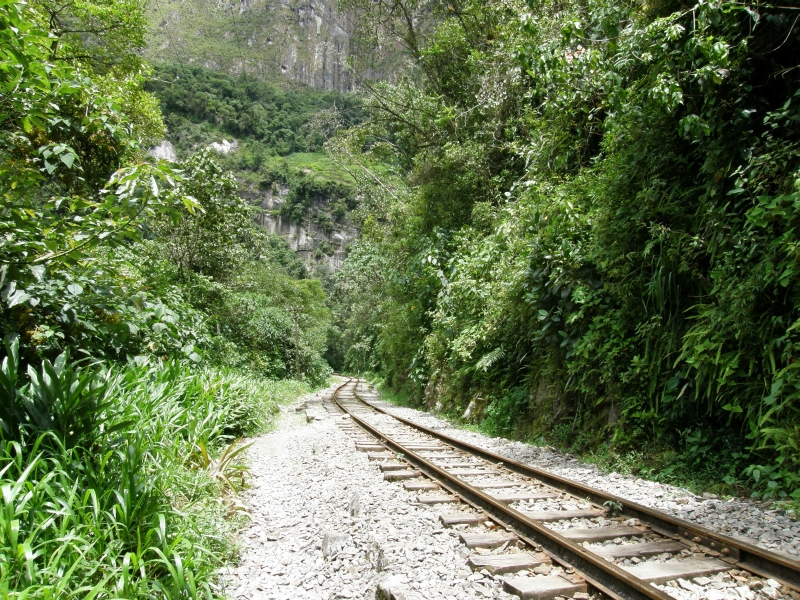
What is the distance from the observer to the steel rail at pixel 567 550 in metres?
2.67

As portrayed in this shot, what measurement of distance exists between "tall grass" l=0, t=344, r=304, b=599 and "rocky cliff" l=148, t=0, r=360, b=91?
5001 inches

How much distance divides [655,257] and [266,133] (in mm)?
118132

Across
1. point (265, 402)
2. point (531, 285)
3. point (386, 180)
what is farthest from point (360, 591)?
point (386, 180)

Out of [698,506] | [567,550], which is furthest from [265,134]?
[567,550]

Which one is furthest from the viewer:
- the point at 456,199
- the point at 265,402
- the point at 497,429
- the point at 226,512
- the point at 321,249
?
the point at 321,249

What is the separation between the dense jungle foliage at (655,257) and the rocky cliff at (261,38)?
122m

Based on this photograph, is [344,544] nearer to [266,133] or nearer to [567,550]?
[567,550]

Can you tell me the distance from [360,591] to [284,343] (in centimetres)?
2363

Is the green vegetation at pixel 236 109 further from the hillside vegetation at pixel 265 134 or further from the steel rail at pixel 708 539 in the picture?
the steel rail at pixel 708 539

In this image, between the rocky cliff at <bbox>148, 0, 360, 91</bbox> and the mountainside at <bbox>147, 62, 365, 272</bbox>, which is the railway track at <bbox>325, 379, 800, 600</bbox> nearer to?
the mountainside at <bbox>147, 62, 365, 272</bbox>

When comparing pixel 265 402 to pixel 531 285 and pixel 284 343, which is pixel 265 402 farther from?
pixel 284 343

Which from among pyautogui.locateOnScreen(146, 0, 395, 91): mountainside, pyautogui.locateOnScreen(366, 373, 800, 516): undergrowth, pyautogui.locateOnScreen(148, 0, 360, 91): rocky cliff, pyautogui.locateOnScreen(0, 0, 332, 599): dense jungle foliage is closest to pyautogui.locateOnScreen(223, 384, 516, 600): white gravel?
pyautogui.locateOnScreen(0, 0, 332, 599): dense jungle foliage

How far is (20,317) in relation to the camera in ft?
13.2

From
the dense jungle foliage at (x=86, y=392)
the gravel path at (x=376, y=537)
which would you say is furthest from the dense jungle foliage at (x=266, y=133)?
the gravel path at (x=376, y=537)
